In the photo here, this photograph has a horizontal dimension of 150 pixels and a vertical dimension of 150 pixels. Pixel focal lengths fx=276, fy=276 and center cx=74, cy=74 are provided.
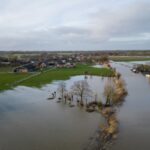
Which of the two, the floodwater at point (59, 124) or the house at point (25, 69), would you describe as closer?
the floodwater at point (59, 124)

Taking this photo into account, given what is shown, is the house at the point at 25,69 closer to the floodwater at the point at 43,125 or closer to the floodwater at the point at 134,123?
the floodwater at the point at 43,125

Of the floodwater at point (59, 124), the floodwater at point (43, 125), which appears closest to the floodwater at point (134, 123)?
the floodwater at point (59, 124)

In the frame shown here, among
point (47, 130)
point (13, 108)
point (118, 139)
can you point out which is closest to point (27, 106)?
point (13, 108)

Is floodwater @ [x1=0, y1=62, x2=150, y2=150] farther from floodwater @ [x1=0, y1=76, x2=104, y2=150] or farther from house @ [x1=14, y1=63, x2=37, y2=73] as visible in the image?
house @ [x1=14, y1=63, x2=37, y2=73]

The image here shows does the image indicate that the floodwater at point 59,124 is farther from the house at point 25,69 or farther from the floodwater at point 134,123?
the house at point 25,69

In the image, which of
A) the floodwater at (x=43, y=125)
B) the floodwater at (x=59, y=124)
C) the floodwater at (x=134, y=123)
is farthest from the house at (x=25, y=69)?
the floodwater at (x=134, y=123)

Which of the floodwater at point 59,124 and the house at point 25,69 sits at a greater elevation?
the house at point 25,69

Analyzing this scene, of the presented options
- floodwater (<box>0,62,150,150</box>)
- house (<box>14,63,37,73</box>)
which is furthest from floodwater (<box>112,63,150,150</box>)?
house (<box>14,63,37,73</box>)

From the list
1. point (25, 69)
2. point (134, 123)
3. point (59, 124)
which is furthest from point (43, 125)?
point (25, 69)
